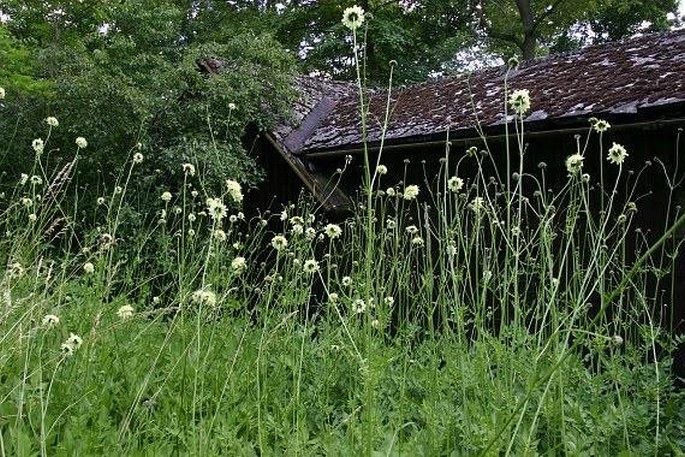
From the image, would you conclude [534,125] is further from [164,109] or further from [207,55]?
[207,55]

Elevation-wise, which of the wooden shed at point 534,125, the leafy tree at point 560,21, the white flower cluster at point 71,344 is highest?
the leafy tree at point 560,21

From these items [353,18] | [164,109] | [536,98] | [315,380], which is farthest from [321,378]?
[164,109]

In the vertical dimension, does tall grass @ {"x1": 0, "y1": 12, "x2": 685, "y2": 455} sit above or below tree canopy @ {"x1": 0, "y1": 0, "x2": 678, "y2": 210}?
below

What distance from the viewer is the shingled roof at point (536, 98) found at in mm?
6066

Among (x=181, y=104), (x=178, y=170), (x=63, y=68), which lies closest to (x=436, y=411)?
(x=178, y=170)

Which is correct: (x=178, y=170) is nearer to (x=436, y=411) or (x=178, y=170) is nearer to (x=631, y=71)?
(x=631, y=71)

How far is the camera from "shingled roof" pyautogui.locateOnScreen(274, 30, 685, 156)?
607 centimetres

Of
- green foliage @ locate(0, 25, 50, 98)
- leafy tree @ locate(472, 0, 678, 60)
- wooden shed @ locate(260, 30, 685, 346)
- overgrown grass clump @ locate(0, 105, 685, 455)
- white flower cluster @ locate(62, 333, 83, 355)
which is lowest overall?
overgrown grass clump @ locate(0, 105, 685, 455)

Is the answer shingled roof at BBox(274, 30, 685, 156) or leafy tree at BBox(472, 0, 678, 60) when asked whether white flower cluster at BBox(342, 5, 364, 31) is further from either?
leafy tree at BBox(472, 0, 678, 60)

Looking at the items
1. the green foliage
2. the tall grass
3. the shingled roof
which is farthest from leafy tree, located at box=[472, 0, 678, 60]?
the tall grass

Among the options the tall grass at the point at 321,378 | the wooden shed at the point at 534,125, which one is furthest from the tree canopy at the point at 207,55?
the tall grass at the point at 321,378

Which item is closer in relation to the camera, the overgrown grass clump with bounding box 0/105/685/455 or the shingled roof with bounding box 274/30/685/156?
the overgrown grass clump with bounding box 0/105/685/455

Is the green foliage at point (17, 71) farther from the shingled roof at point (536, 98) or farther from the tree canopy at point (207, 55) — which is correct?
the shingled roof at point (536, 98)

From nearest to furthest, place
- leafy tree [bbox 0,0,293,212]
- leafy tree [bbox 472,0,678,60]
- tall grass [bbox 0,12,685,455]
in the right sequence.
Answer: tall grass [bbox 0,12,685,455] < leafy tree [bbox 0,0,293,212] < leafy tree [bbox 472,0,678,60]
